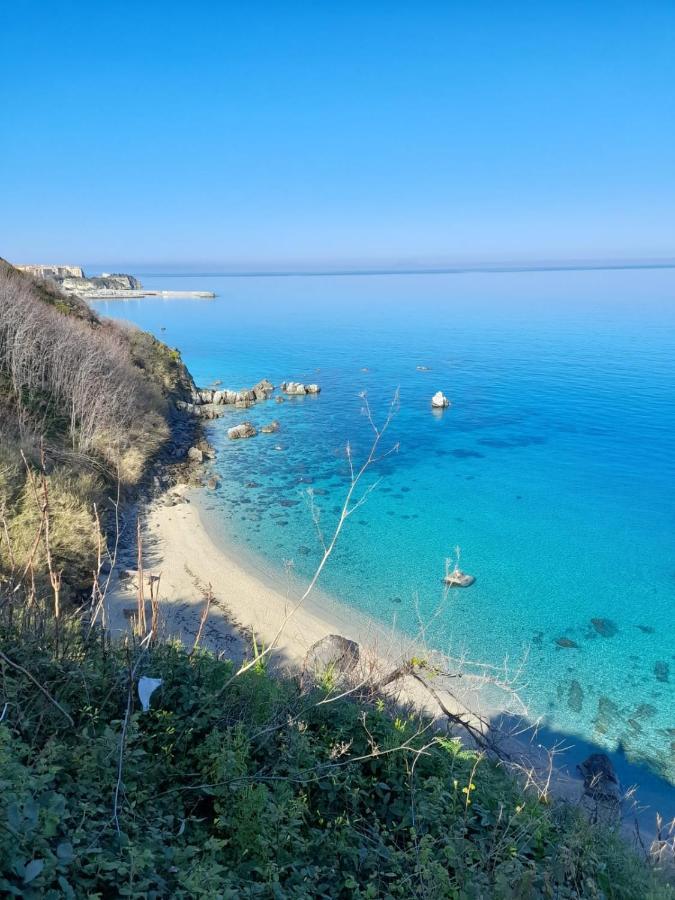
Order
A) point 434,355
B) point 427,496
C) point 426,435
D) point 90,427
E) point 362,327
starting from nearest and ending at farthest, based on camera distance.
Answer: point 90,427 → point 427,496 → point 426,435 → point 434,355 → point 362,327

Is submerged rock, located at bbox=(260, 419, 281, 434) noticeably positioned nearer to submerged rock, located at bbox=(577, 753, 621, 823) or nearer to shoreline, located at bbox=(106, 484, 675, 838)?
shoreline, located at bbox=(106, 484, 675, 838)

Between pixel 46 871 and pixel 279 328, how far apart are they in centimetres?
8438

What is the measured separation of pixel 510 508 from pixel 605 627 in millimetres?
8542

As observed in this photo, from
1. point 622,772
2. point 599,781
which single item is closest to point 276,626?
point 599,781

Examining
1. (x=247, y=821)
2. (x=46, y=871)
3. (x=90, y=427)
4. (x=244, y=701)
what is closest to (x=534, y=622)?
(x=244, y=701)

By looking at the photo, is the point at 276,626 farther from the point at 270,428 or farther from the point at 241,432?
the point at 270,428

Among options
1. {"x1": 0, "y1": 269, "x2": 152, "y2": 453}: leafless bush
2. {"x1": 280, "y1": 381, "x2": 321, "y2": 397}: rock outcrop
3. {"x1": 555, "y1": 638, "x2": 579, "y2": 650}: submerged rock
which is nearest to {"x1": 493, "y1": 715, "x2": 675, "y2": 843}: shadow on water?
{"x1": 555, "y1": 638, "x2": 579, "y2": 650}: submerged rock

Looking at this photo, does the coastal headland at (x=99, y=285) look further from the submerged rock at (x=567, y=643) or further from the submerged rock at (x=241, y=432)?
the submerged rock at (x=567, y=643)

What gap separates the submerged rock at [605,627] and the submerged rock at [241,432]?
70.3 feet

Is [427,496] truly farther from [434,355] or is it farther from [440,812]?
[434,355]

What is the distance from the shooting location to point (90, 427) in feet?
66.6

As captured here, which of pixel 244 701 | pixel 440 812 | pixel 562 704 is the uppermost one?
pixel 244 701

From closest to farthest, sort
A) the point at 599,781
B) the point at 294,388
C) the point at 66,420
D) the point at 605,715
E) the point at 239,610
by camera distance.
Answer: the point at 599,781, the point at 605,715, the point at 239,610, the point at 66,420, the point at 294,388

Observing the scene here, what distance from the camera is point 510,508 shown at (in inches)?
920
